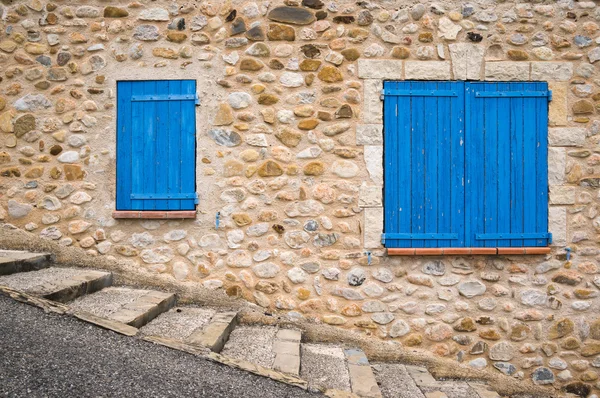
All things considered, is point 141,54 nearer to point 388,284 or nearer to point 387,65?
point 387,65

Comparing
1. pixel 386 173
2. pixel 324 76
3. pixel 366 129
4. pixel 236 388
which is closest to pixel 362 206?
pixel 386 173

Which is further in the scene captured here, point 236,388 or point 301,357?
point 301,357

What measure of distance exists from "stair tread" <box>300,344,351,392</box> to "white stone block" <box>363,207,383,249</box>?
36.0 inches

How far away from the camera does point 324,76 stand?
13.4 feet

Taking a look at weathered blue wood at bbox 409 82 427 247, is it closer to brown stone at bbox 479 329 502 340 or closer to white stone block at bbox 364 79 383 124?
white stone block at bbox 364 79 383 124

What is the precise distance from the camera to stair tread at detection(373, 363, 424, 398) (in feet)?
10.6

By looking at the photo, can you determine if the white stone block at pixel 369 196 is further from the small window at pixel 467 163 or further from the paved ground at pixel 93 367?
the paved ground at pixel 93 367

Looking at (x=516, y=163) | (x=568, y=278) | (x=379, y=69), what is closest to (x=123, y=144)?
(x=379, y=69)

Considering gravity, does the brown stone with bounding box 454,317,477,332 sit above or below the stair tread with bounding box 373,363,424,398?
above

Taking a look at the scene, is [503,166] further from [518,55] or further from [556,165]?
[518,55]

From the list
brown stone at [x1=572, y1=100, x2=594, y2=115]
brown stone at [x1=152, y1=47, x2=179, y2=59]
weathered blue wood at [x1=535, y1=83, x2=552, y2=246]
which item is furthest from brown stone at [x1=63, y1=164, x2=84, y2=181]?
brown stone at [x1=572, y1=100, x2=594, y2=115]

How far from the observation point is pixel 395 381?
346cm

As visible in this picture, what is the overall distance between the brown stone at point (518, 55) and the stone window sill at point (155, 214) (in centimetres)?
309

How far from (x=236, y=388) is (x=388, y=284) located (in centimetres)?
195
